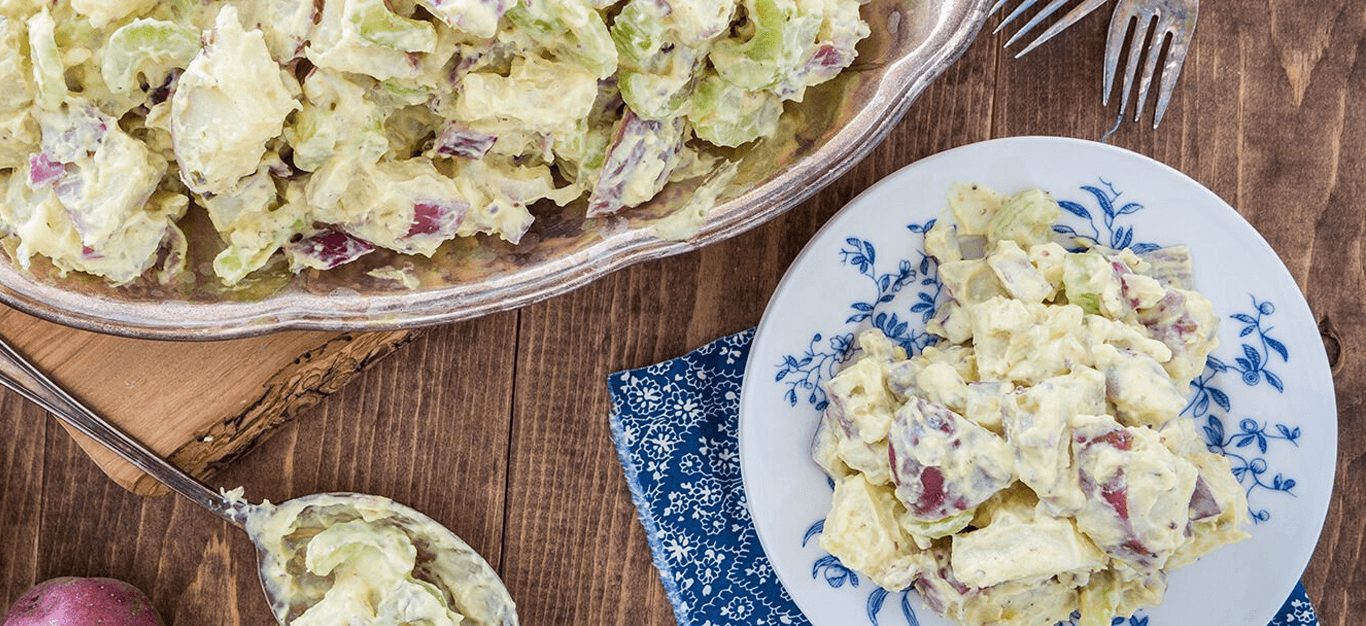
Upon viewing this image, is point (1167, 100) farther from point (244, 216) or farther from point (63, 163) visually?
point (63, 163)

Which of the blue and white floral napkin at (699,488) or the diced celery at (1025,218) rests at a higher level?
the diced celery at (1025,218)

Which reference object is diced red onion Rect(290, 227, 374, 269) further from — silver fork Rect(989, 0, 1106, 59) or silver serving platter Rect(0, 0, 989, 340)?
silver fork Rect(989, 0, 1106, 59)

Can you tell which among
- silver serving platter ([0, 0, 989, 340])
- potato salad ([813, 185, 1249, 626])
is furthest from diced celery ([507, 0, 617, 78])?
potato salad ([813, 185, 1249, 626])

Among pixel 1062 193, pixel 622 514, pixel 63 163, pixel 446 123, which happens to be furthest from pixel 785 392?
pixel 63 163

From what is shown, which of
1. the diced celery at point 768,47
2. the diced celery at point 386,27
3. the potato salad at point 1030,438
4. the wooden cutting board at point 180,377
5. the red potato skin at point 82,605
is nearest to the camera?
the diced celery at point 386,27

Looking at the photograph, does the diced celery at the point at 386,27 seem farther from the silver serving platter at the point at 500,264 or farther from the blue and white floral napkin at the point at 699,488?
the blue and white floral napkin at the point at 699,488

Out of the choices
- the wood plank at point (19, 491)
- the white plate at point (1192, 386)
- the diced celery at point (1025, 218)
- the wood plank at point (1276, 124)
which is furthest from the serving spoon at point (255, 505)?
the wood plank at point (1276, 124)
